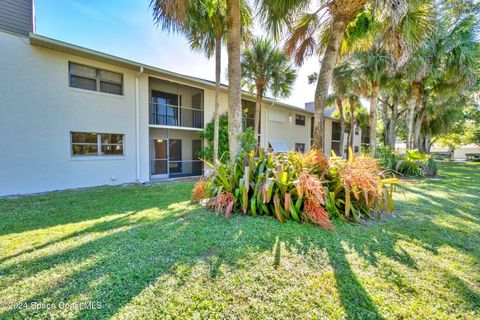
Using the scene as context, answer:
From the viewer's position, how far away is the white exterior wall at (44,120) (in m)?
7.50

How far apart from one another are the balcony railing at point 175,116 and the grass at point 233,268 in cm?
780

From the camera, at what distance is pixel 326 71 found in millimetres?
6141

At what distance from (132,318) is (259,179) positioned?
3.36 meters

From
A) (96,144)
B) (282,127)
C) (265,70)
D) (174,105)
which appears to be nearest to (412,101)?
(282,127)

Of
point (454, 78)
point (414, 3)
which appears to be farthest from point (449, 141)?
point (414, 3)

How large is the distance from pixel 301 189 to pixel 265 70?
10780 millimetres

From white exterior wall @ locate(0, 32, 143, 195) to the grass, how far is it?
4.07m

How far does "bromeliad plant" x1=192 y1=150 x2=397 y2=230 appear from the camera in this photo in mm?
4426

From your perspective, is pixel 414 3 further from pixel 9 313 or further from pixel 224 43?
pixel 9 313

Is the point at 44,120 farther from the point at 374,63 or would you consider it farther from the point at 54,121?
the point at 374,63

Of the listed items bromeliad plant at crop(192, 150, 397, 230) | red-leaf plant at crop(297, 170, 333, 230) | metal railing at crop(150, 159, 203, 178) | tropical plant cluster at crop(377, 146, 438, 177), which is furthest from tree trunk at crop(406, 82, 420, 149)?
metal railing at crop(150, 159, 203, 178)

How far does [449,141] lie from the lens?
4078 cm

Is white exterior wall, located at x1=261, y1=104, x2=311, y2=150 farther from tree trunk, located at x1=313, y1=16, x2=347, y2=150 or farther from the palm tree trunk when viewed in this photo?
tree trunk, located at x1=313, y1=16, x2=347, y2=150

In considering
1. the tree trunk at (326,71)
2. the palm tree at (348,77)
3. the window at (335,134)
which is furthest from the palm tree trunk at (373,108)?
the window at (335,134)
